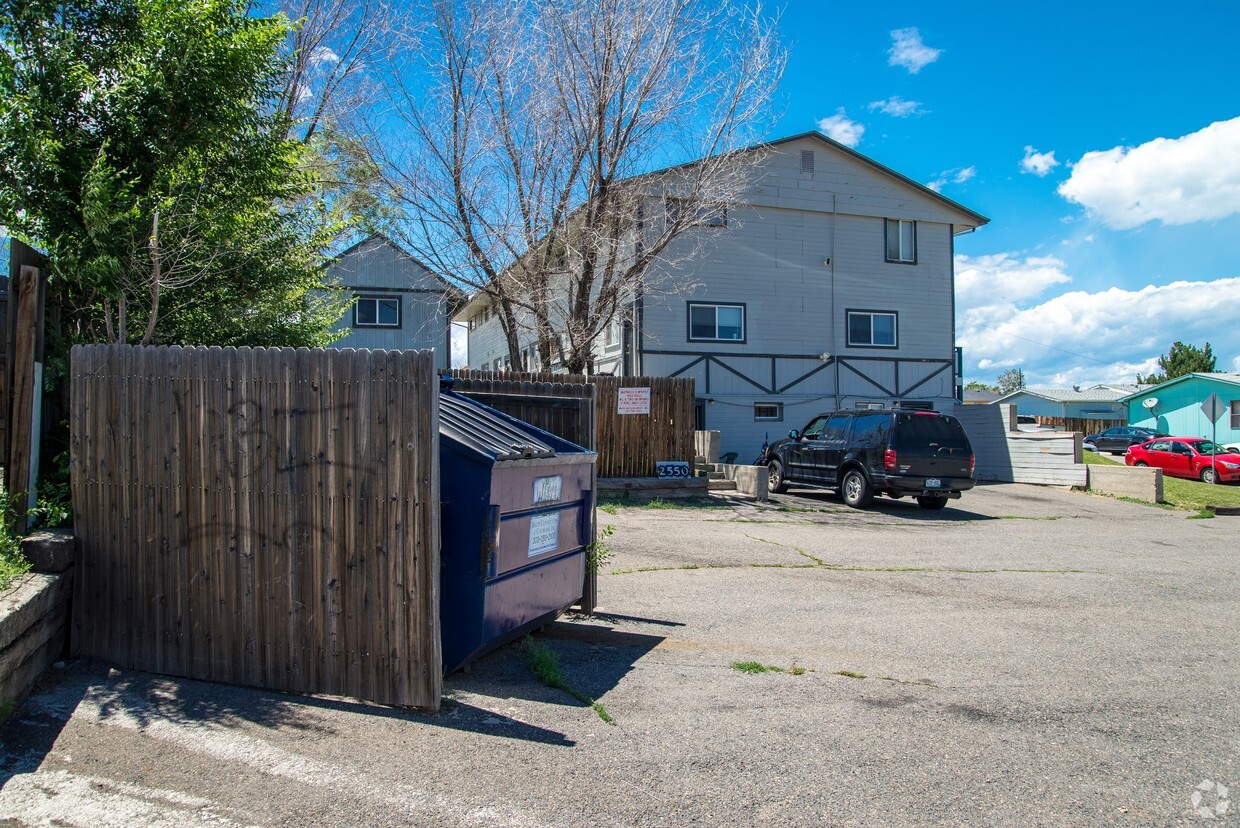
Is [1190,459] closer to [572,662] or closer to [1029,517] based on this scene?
[1029,517]

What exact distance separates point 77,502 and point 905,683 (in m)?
5.21

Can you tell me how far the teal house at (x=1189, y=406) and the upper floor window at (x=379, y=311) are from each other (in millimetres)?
36541

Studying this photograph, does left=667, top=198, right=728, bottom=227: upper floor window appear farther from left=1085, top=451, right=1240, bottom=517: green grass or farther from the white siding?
left=1085, top=451, right=1240, bottom=517: green grass

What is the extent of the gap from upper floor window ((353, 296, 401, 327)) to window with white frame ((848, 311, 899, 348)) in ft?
47.9

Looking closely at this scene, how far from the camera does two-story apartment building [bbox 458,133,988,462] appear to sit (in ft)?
84.2

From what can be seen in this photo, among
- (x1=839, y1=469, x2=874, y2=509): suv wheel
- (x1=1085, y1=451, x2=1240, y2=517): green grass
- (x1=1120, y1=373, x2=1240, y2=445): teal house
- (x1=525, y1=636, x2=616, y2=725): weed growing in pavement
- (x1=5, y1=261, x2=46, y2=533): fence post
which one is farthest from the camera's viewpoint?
(x1=1120, y1=373, x2=1240, y2=445): teal house

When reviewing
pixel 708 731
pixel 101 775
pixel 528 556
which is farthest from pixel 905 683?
pixel 101 775

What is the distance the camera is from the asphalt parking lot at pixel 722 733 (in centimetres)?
385

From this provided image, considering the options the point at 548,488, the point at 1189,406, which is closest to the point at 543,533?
the point at 548,488

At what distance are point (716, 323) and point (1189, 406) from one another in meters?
35.3

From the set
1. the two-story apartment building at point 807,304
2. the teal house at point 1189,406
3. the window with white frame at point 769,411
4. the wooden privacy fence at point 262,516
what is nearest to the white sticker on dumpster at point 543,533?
the wooden privacy fence at point 262,516

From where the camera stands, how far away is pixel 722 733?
4.77 m

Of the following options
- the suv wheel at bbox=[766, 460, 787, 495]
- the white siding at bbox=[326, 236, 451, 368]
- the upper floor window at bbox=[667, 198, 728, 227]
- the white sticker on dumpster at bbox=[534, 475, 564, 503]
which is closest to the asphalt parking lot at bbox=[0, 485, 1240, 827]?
the white sticker on dumpster at bbox=[534, 475, 564, 503]

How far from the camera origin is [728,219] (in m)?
25.5
